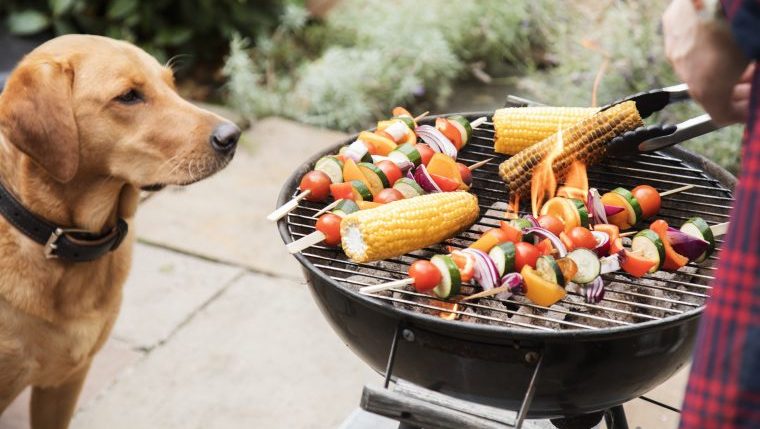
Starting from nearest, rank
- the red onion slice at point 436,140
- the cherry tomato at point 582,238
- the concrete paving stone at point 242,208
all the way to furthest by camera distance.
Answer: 1. the cherry tomato at point 582,238
2. the red onion slice at point 436,140
3. the concrete paving stone at point 242,208

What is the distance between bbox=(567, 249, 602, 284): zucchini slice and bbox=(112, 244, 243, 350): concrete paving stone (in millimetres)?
2512

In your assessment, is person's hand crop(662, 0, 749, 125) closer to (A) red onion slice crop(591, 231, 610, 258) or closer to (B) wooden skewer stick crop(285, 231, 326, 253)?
(A) red onion slice crop(591, 231, 610, 258)

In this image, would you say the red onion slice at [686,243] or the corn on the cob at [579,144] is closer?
the red onion slice at [686,243]

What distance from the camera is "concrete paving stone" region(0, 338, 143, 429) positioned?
3.41 metres

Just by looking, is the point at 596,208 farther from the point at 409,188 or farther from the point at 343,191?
the point at 343,191

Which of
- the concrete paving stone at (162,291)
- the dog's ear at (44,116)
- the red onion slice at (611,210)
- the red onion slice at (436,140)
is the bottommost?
the concrete paving stone at (162,291)

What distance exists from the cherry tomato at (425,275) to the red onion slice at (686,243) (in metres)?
0.65

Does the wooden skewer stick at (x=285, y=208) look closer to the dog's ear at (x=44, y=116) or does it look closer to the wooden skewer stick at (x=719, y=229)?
the dog's ear at (x=44, y=116)

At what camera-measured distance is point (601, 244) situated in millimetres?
2088

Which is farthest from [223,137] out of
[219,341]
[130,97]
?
[219,341]

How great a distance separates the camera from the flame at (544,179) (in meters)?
2.32

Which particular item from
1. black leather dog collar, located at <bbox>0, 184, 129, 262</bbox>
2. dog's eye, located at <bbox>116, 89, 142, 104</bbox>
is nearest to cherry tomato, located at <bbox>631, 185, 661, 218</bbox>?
dog's eye, located at <bbox>116, 89, 142, 104</bbox>

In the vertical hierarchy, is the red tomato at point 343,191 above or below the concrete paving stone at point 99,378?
above

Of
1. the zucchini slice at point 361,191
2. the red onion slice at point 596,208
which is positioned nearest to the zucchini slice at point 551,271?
the red onion slice at point 596,208
